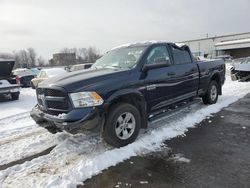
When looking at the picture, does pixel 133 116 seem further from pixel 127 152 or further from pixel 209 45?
pixel 209 45

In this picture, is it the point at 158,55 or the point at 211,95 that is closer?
the point at 158,55

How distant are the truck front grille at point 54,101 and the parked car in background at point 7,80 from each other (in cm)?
752

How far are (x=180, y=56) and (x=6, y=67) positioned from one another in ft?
27.9

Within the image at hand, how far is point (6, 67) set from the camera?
11.7 metres

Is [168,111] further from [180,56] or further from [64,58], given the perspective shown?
[64,58]

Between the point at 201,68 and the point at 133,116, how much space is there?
10.4 ft

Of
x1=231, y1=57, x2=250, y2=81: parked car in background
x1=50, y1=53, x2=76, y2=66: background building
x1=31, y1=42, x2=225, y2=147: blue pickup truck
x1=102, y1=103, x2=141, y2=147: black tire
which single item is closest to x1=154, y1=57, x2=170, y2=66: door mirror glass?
x1=31, y1=42, x2=225, y2=147: blue pickup truck

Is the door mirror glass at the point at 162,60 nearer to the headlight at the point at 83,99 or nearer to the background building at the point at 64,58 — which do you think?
the headlight at the point at 83,99

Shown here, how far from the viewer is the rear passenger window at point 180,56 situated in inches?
245

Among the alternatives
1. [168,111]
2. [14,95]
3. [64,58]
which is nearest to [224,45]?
[64,58]

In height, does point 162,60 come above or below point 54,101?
above

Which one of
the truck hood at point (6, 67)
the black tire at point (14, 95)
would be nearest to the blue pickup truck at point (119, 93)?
the truck hood at point (6, 67)

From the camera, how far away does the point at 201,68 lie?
7.14 m

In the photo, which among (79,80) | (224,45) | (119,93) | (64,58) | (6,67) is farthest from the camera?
(64,58)
